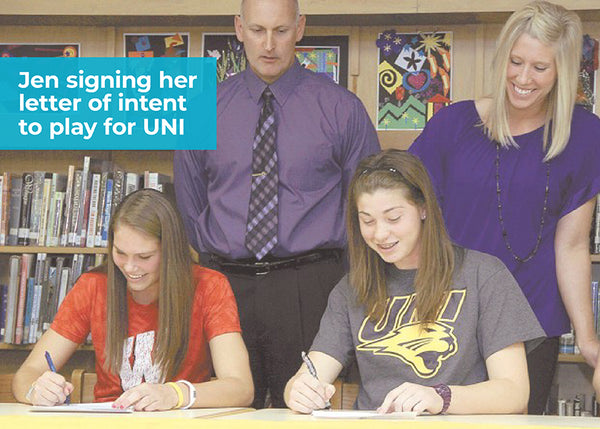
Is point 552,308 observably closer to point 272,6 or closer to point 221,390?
point 221,390

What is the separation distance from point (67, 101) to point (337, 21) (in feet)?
3.69

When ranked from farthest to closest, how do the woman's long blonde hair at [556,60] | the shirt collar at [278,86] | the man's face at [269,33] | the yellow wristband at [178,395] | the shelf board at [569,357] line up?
the shelf board at [569,357], the shirt collar at [278,86], the man's face at [269,33], the woman's long blonde hair at [556,60], the yellow wristband at [178,395]

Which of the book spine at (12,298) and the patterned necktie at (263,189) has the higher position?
the patterned necktie at (263,189)

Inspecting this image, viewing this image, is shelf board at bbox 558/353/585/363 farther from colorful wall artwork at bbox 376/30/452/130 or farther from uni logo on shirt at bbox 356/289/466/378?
uni logo on shirt at bbox 356/289/466/378

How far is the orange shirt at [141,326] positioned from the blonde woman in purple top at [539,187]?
2.12ft

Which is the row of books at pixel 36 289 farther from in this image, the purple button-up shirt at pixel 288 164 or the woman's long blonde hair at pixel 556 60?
the woman's long blonde hair at pixel 556 60


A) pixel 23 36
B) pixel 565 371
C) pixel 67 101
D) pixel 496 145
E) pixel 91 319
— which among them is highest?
pixel 23 36

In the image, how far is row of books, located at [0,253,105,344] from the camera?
3.96 meters

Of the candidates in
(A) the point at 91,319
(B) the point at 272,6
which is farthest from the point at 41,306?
(B) the point at 272,6

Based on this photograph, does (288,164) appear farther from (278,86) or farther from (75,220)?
(75,220)

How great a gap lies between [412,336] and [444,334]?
0.23ft

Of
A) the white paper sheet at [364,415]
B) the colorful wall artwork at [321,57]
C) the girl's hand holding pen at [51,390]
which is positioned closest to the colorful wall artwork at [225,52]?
the colorful wall artwork at [321,57]

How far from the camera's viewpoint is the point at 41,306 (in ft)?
13.0

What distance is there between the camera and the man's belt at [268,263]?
2949mm
